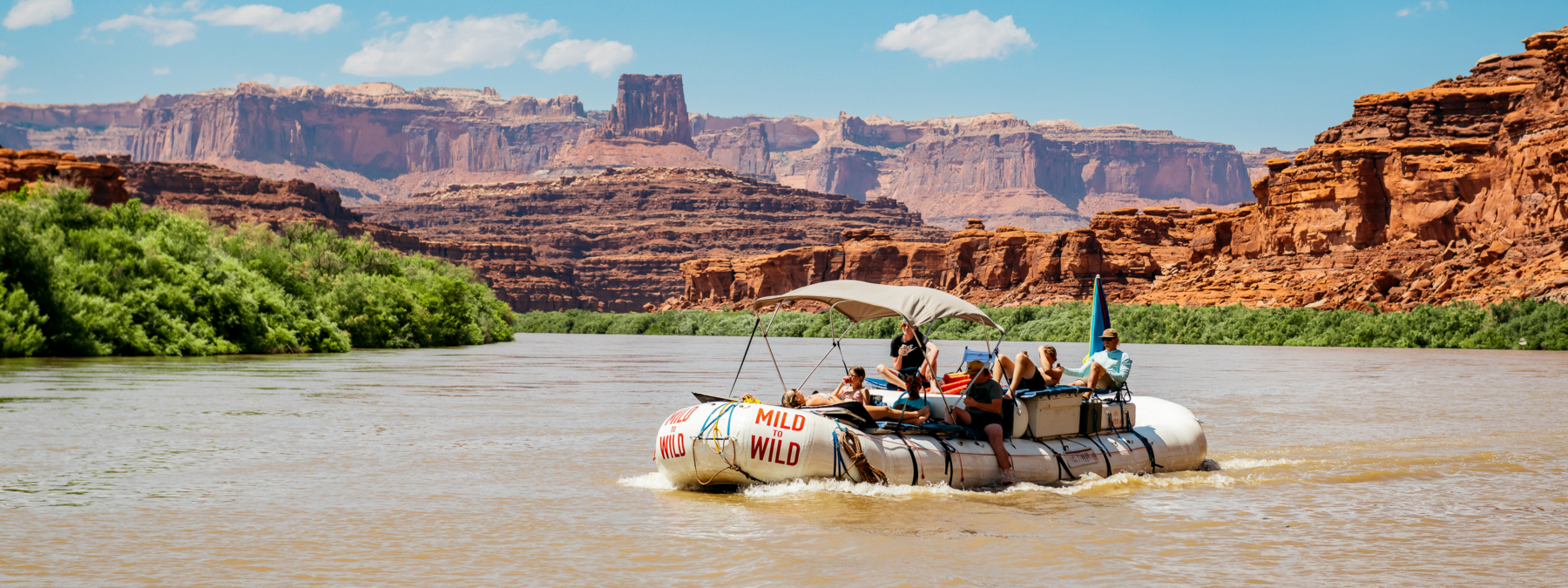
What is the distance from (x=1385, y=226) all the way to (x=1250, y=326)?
22.0m

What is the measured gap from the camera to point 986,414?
13148 millimetres

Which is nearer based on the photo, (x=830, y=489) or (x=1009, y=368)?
(x=830, y=489)

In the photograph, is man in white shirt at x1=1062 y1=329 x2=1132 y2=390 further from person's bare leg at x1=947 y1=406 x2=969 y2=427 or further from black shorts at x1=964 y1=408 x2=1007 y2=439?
person's bare leg at x1=947 y1=406 x2=969 y2=427

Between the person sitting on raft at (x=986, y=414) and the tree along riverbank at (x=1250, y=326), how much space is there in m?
25.7

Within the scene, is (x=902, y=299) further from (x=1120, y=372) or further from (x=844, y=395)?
(x=1120, y=372)

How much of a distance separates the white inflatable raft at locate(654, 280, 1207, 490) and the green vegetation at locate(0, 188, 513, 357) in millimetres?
27296

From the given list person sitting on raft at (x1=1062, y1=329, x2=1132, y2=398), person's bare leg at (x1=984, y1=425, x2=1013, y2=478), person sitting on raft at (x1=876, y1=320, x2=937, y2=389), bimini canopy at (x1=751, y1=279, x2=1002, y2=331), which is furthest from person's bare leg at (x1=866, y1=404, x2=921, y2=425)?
person sitting on raft at (x1=1062, y1=329, x2=1132, y2=398)

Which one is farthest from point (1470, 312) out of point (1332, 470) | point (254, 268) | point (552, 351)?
point (254, 268)

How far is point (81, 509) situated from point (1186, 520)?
398 inches

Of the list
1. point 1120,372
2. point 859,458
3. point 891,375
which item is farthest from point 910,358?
point 1120,372

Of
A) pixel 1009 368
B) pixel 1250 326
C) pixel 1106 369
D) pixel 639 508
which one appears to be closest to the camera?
pixel 639 508

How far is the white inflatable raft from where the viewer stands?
1215 cm

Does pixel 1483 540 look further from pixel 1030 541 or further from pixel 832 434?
pixel 832 434

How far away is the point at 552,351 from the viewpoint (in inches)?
2244
